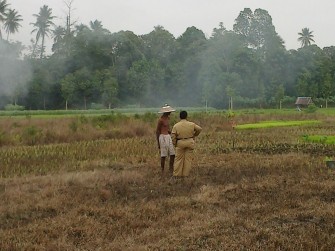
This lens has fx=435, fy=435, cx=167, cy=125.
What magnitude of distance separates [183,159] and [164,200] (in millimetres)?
2431

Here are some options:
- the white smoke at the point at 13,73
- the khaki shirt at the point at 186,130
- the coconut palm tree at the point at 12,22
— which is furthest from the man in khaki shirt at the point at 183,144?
the coconut palm tree at the point at 12,22

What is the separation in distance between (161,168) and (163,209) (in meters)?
3.74

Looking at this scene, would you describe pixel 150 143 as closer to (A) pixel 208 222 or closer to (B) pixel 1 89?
(A) pixel 208 222

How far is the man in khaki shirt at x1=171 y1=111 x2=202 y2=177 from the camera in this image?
931 cm

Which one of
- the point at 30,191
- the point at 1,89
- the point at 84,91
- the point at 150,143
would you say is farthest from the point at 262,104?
the point at 30,191

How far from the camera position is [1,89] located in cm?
3834

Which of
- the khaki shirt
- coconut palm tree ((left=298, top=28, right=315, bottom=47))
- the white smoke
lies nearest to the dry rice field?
the khaki shirt

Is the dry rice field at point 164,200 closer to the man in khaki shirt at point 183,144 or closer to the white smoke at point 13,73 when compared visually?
the man in khaki shirt at point 183,144

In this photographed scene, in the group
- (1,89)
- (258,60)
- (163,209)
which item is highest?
(258,60)

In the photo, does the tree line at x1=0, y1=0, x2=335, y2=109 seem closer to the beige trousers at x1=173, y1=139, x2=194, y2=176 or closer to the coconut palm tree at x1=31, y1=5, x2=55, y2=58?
the coconut palm tree at x1=31, y1=5, x2=55, y2=58

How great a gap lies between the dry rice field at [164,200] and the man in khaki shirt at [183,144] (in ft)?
1.15

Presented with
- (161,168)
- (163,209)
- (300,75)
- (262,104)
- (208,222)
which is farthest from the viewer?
(300,75)

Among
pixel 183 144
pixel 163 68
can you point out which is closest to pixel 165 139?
pixel 183 144

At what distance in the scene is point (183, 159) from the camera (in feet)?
30.7
